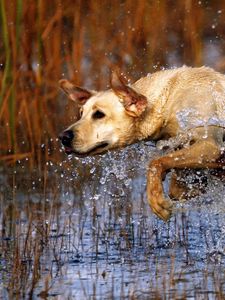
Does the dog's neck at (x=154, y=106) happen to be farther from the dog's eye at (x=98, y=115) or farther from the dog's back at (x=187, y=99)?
the dog's eye at (x=98, y=115)

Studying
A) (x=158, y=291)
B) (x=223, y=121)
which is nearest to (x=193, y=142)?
(x=223, y=121)

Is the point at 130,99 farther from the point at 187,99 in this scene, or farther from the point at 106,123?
the point at 187,99

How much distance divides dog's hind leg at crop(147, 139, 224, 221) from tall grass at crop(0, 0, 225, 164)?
3844 millimetres

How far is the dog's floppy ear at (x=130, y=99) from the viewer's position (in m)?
6.28

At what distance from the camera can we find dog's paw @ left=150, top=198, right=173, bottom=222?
6090 mm

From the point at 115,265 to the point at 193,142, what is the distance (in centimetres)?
91

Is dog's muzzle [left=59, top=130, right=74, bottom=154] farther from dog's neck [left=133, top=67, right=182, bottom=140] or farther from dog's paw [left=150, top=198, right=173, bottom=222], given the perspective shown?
dog's paw [left=150, top=198, right=173, bottom=222]

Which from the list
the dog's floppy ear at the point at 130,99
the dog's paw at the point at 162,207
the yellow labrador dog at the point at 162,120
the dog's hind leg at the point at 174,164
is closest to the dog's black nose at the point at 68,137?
the yellow labrador dog at the point at 162,120

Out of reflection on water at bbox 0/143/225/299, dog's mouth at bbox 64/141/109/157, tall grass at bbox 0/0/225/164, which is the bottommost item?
reflection on water at bbox 0/143/225/299

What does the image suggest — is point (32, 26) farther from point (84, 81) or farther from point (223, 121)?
point (223, 121)

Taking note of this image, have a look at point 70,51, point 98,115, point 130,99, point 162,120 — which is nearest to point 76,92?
point 98,115

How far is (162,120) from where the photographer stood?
6.57 meters

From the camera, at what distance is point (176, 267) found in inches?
242

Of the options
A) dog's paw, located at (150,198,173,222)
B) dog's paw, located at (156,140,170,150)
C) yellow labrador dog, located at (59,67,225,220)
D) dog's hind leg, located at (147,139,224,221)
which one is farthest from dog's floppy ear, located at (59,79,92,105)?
dog's paw, located at (150,198,173,222)
